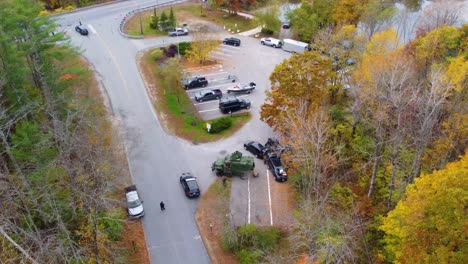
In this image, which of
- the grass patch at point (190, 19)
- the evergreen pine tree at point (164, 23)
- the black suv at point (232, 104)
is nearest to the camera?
the black suv at point (232, 104)

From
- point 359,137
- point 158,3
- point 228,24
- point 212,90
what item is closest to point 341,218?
point 359,137

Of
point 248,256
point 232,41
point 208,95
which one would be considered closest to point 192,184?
point 248,256

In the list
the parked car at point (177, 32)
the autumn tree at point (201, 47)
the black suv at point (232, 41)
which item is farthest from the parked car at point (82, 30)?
the black suv at point (232, 41)

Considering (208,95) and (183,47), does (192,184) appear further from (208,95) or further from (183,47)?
(183,47)

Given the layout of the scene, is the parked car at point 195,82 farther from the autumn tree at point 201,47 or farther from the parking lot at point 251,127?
the autumn tree at point 201,47

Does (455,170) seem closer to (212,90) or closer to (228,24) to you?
(212,90)

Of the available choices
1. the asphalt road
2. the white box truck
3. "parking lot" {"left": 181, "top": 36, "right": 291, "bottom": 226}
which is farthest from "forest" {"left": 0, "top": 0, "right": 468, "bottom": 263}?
the white box truck
